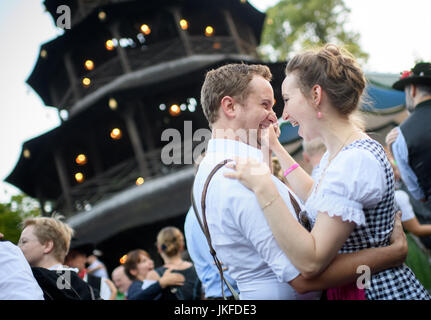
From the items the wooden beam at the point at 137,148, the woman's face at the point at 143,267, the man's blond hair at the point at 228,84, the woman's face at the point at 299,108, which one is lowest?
the wooden beam at the point at 137,148

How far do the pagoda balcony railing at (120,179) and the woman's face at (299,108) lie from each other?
10.3m

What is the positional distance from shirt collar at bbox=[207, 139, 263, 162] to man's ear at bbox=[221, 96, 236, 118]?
5.2 inches

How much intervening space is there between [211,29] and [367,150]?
1633 centimetres

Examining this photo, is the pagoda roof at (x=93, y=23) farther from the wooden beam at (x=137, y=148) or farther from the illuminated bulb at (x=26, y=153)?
the wooden beam at (x=137, y=148)

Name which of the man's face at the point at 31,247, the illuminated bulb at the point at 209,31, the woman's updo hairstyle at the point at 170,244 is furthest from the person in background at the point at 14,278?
the illuminated bulb at the point at 209,31

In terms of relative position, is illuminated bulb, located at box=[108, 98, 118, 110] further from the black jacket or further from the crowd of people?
the crowd of people

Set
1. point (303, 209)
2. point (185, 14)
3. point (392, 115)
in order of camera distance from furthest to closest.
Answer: point (185, 14), point (392, 115), point (303, 209)

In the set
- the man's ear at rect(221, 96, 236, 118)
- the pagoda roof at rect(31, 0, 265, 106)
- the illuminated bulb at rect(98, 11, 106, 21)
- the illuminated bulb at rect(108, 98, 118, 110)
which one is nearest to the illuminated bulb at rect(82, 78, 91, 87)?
the pagoda roof at rect(31, 0, 265, 106)

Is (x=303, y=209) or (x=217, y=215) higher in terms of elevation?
(x=217, y=215)

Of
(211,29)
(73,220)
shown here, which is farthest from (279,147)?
(211,29)

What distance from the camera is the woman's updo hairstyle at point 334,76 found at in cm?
185

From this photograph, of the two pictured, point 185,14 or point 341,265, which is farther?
point 185,14

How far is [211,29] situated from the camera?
17078 millimetres

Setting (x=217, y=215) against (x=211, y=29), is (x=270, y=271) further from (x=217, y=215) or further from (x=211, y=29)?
(x=211, y=29)
